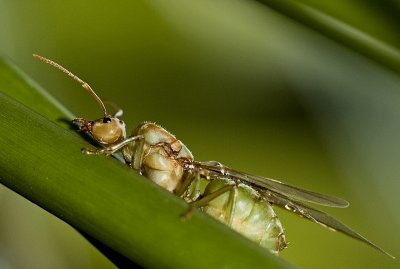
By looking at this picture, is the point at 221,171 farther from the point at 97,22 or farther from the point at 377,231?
the point at 97,22

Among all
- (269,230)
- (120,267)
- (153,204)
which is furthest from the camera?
(269,230)

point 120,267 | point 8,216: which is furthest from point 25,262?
point 120,267

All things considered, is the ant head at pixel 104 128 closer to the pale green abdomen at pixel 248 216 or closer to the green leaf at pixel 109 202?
the pale green abdomen at pixel 248 216

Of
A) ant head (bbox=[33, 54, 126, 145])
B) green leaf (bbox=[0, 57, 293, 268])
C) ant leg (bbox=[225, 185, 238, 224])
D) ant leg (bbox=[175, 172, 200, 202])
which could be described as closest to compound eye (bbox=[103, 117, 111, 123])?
ant head (bbox=[33, 54, 126, 145])

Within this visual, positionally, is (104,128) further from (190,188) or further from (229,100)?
(229,100)

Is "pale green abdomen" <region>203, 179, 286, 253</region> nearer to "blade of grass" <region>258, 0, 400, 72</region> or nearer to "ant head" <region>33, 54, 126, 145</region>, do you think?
"ant head" <region>33, 54, 126, 145</region>

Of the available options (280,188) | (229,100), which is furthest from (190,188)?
(229,100)

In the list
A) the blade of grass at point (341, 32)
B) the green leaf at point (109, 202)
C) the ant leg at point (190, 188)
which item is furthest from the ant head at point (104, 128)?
the green leaf at point (109, 202)
